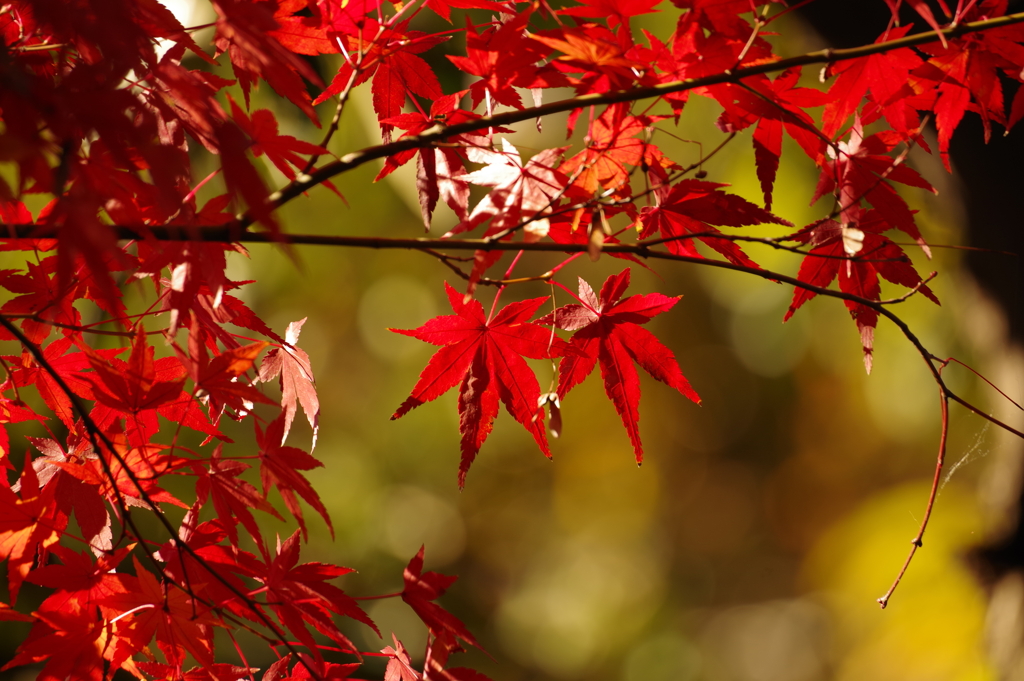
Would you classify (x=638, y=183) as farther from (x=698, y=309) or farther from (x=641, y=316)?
(x=698, y=309)

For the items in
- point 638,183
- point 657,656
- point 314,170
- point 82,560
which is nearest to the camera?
point 314,170

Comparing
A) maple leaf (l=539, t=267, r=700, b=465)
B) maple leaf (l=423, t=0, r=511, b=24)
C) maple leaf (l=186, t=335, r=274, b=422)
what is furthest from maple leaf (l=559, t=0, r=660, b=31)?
maple leaf (l=186, t=335, r=274, b=422)

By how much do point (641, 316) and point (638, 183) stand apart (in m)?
0.22

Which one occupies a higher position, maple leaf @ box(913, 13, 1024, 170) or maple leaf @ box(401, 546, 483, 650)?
maple leaf @ box(913, 13, 1024, 170)

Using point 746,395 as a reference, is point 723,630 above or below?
below

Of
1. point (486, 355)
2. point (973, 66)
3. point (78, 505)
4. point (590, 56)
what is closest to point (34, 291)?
point (78, 505)

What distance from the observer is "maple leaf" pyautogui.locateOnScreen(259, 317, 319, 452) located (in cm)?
71

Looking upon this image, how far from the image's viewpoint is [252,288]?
4.97 metres

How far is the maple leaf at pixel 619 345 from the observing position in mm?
692

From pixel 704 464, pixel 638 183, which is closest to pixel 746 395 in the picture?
pixel 704 464

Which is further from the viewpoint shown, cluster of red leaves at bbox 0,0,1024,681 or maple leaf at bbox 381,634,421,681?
maple leaf at bbox 381,634,421,681

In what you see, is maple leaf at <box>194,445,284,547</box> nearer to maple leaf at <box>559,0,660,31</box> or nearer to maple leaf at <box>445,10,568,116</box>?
maple leaf at <box>445,10,568,116</box>

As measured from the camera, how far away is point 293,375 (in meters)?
0.74

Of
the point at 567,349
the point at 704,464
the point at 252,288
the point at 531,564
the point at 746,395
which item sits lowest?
the point at 531,564
